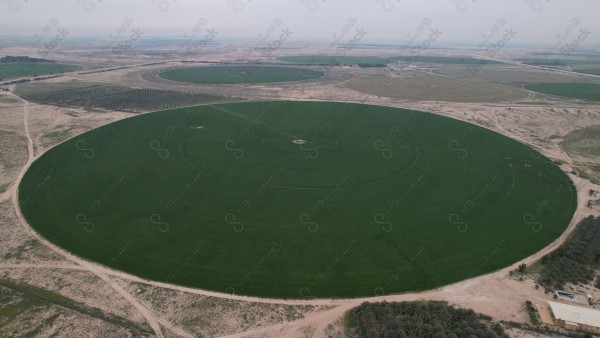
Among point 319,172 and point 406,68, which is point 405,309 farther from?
point 406,68

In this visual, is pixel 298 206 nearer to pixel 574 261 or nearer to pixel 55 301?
pixel 55 301

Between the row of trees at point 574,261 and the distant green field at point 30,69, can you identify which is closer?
the row of trees at point 574,261

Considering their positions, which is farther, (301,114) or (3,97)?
(3,97)

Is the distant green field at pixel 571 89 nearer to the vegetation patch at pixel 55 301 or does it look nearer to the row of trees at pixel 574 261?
the row of trees at pixel 574 261

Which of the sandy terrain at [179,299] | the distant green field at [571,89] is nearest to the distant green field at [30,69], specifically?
the sandy terrain at [179,299]

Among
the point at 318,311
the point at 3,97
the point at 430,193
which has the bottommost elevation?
the point at 318,311

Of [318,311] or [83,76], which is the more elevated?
[83,76]

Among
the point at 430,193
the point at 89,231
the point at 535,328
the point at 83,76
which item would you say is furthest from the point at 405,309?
the point at 83,76

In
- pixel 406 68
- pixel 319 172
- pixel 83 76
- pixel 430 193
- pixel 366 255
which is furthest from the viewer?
pixel 406 68
